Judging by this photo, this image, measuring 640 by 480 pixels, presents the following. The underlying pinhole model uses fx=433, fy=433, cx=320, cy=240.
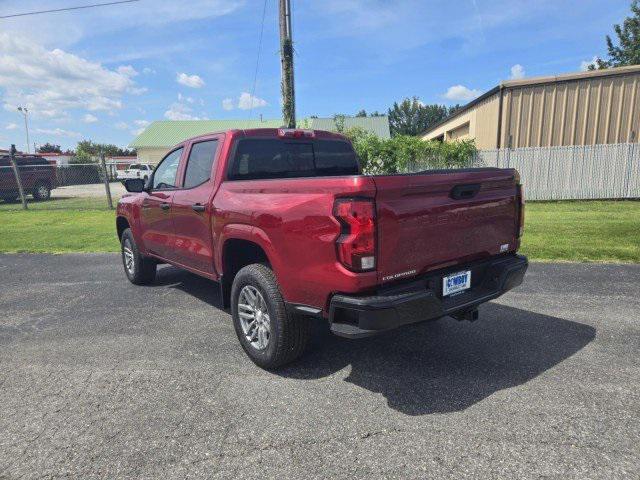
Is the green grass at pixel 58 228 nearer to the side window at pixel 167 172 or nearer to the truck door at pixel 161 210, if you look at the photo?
the truck door at pixel 161 210

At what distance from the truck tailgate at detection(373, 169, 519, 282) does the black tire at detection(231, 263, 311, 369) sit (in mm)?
906

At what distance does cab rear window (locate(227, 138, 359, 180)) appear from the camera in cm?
419

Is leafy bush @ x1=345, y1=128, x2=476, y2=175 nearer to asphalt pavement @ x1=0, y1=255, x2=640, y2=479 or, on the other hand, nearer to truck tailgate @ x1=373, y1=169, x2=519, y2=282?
asphalt pavement @ x1=0, y1=255, x2=640, y2=479

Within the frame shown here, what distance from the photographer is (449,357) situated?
12.1 ft

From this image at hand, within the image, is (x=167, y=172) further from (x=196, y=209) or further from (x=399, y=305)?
(x=399, y=305)

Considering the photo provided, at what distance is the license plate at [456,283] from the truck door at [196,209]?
88.7 inches

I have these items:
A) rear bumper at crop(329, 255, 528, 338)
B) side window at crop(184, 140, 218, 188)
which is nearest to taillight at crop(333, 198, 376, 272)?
rear bumper at crop(329, 255, 528, 338)

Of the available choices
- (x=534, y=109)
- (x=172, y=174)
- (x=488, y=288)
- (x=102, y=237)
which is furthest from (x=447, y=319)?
(x=534, y=109)

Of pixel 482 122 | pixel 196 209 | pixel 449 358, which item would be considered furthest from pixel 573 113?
pixel 196 209

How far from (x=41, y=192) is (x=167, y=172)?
1840 centimetres

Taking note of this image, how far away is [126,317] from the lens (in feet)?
16.4

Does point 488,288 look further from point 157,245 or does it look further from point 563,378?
point 157,245

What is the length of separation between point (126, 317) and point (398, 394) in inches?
133

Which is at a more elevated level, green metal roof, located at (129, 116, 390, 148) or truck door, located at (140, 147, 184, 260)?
green metal roof, located at (129, 116, 390, 148)
